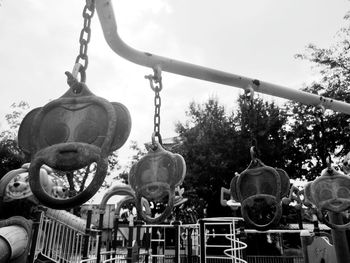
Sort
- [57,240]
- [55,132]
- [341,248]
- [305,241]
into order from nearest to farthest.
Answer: [55,132] < [341,248] < [305,241] < [57,240]

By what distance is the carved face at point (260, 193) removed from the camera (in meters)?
2.97

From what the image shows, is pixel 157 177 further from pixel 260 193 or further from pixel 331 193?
pixel 331 193

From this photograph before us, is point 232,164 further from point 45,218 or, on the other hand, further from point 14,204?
point 14,204

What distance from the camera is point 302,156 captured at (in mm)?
19703

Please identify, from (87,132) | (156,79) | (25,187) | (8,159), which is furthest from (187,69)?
(8,159)

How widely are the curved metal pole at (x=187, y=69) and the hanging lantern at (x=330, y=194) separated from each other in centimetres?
111

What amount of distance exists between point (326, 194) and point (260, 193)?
93 cm

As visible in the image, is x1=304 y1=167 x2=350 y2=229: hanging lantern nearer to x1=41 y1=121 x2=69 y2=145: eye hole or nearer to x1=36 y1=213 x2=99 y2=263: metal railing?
x1=41 y1=121 x2=69 y2=145: eye hole

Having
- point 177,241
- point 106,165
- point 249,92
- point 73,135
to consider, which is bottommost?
point 106,165

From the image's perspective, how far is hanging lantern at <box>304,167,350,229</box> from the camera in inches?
129

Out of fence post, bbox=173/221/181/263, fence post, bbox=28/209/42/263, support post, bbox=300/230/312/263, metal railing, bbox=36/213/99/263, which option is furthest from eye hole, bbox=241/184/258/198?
metal railing, bbox=36/213/99/263

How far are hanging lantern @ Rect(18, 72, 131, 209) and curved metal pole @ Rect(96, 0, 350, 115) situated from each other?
1.01 m

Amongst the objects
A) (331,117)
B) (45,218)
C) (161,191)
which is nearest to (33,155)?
(161,191)

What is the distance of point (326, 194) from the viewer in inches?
135
